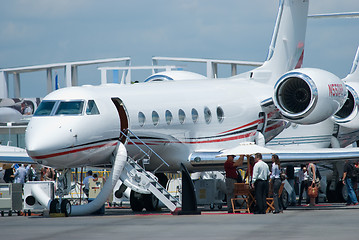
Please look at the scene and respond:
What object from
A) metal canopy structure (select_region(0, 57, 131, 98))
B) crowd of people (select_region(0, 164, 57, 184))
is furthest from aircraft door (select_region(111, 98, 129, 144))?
metal canopy structure (select_region(0, 57, 131, 98))

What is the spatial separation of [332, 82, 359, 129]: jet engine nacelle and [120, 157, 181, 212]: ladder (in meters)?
11.7

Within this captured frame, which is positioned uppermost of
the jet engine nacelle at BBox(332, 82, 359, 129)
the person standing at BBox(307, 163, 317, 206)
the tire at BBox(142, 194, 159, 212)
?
the jet engine nacelle at BBox(332, 82, 359, 129)

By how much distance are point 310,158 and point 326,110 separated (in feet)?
6.62

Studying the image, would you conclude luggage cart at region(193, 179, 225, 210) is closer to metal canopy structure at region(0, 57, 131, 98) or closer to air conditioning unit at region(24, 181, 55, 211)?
air conditioning unit at region(24, 181, 55, 211)

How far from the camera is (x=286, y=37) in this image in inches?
1208

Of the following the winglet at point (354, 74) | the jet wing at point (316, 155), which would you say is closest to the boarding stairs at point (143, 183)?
the jet wing at point (316, 155)

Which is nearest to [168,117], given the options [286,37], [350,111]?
[286,37]

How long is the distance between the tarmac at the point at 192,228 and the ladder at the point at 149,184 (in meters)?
2.25

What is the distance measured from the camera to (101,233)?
15414 mm

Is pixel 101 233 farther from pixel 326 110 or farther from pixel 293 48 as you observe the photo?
pixel 293 48

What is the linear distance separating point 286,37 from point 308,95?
458 centimetres

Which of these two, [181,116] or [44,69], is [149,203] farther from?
[44,69]

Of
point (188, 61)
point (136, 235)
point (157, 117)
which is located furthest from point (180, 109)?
point (188, 61)

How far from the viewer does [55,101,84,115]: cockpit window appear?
2194 centimetres
